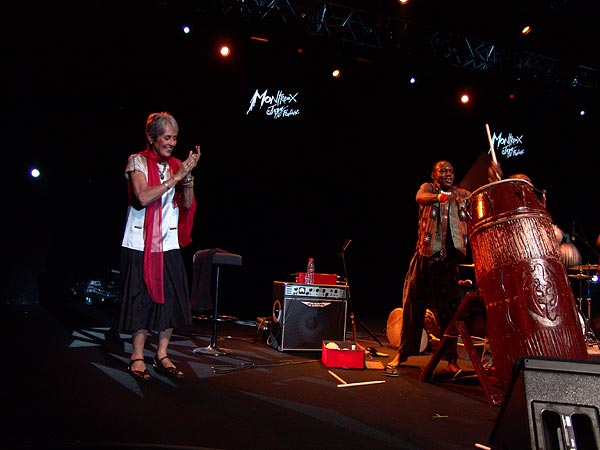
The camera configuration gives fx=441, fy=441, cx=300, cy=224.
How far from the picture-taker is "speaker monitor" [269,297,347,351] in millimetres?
4840

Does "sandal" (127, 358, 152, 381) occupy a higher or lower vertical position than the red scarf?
lower

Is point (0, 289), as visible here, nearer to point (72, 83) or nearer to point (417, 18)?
point (72, 83)

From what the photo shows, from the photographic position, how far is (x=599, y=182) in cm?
1008

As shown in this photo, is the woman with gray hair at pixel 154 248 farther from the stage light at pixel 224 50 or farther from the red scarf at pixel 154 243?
the stage light at pixel 224 50

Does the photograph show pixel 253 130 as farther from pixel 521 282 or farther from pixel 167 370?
pixel 521 282

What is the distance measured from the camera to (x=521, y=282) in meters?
2.37

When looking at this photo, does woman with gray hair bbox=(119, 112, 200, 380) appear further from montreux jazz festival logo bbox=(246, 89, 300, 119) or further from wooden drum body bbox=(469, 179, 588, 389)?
montreux jazz festival logo bbox=(246, 89, 300, 119)

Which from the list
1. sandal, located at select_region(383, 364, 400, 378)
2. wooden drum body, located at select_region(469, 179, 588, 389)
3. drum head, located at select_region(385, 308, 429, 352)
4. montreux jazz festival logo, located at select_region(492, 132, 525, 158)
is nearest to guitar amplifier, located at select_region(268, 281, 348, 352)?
drum head, located at select_region(385, 308, 429, 352)

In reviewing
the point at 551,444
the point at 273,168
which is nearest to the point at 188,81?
the point at 273,168

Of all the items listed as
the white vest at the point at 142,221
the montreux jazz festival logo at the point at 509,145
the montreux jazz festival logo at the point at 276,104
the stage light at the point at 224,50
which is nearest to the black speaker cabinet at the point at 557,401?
the white vest at the point at 142,221

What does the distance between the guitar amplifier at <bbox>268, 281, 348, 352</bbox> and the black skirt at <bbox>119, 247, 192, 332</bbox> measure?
173 cm

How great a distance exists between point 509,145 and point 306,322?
24.2ft

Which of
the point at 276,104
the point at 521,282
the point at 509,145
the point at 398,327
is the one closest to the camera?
the point at 521,282

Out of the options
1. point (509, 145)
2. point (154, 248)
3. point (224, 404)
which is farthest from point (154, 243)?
point (509, 145)
